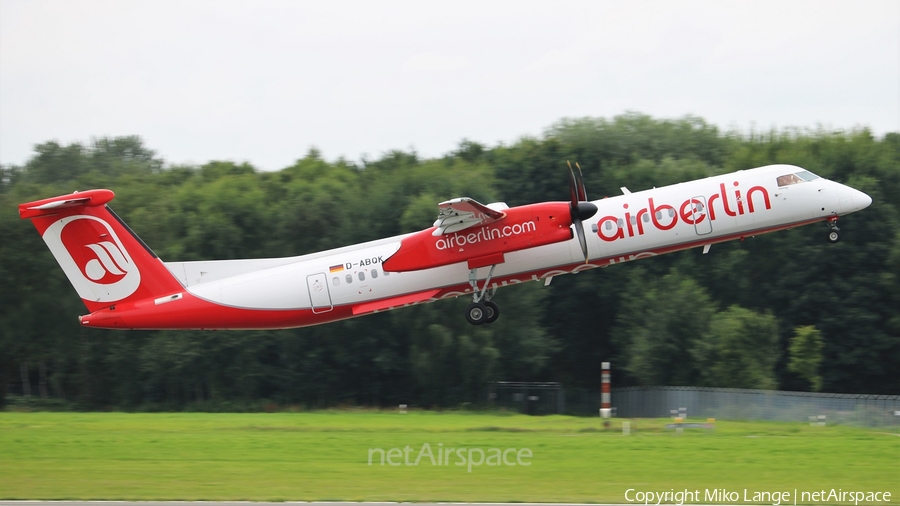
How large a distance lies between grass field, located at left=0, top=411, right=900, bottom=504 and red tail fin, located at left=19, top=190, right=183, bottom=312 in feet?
10.0

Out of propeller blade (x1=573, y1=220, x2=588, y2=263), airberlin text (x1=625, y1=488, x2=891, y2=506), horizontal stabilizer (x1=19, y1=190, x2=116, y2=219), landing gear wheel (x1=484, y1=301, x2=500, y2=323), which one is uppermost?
horizontal stabilizer (x1=19, y1=190, x2=116, y2=219)

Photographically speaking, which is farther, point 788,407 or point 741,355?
point 741,355

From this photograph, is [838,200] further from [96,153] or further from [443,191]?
[96,153]

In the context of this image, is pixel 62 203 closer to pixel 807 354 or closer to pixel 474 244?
pixel 474 244

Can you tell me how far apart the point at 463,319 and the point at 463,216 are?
16.2 m

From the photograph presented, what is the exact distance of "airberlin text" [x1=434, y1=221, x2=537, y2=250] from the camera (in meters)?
20.3

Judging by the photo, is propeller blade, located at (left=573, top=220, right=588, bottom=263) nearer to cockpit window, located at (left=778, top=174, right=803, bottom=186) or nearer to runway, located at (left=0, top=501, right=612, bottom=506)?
cockpit window, located at (left=778, top=174, right=803, bottom=186)

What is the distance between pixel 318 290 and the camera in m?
21.3

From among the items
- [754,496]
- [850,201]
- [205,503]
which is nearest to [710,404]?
[850,201]

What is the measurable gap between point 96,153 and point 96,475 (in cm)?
7008

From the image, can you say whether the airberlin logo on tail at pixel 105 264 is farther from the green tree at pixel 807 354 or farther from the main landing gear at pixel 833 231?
the green tree at pixel 807 354

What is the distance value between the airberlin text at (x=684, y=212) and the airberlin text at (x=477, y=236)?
192cm

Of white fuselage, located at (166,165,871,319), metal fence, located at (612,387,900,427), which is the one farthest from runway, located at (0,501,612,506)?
metal fence, located at (612,387,900,427)

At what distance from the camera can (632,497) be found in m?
13.3
